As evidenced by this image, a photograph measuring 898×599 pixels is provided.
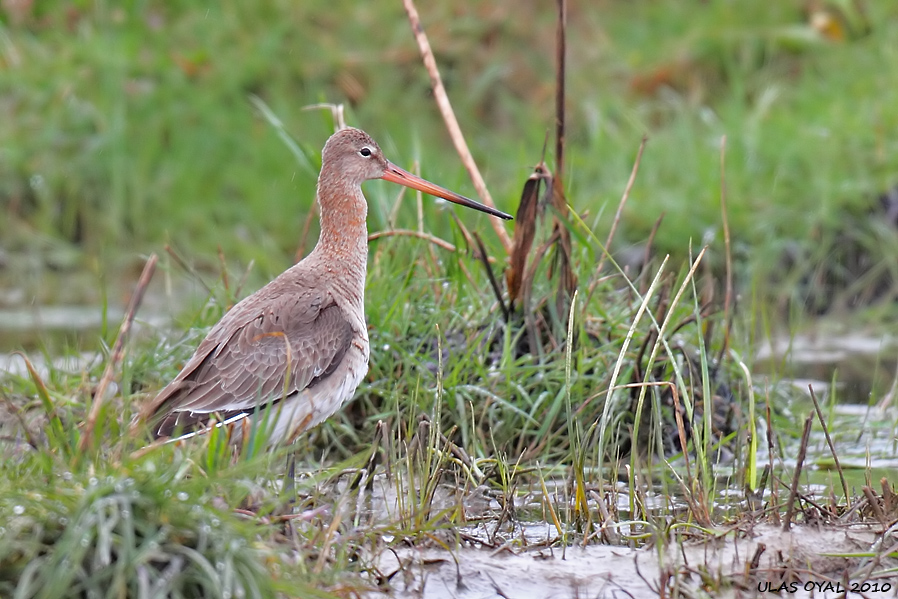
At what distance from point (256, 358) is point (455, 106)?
6.16m

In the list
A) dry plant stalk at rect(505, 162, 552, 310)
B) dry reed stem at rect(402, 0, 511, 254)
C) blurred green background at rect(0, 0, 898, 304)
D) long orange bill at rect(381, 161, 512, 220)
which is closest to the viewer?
dry plant stalk at rect(505, 162, 552, 310)

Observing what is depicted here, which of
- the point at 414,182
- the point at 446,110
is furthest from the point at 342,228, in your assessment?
the point at 446,110

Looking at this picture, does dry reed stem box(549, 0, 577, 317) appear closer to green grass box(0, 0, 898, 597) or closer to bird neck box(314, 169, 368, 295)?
Answer: green grass box(0, 0, 898, 597)

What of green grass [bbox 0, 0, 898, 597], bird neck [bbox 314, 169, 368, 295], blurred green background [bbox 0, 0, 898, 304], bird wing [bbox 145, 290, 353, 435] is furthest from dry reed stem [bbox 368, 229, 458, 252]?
blurred green background [bbox 0, 0, 898, 304]

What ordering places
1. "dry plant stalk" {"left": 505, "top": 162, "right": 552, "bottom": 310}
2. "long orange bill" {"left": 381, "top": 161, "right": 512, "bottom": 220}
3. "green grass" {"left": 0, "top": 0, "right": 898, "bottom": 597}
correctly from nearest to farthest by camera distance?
"green grass" {"left": 0, "top": 0, "right": 898, "bottom": 597}, "dry plant stalk" {"left": 505, "top": 162, "right": 552, "bottom": 310}, "long orange bill" {"left": 381, "top": 161, "right": 512, "bottom": 220}

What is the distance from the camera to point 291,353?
4.36 m

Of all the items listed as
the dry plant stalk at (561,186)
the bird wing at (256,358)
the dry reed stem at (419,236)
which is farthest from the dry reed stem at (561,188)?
the bird wing at (256,358)

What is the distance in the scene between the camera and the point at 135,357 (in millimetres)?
5508

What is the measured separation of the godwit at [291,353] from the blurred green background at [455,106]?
277cm

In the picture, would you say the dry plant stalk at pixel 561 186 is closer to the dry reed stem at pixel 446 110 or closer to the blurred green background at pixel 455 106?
the dry reed stem at pixel 446 110

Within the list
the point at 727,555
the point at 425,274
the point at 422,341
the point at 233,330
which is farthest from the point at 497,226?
the point at 727,555

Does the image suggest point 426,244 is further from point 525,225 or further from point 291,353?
point 291,353

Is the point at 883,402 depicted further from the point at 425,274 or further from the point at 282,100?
the point at 282,100

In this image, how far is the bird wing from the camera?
14.4 feet
